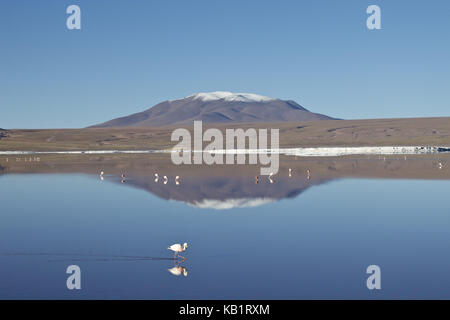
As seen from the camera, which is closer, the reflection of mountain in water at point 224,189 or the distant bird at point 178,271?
the distant bird at point 178,271

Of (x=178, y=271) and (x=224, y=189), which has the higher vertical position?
(x=224, y=189)

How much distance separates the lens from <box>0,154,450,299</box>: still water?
51.6 feet

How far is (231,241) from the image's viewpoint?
71.4 ft

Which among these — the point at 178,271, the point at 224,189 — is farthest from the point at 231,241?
the point at 224,189

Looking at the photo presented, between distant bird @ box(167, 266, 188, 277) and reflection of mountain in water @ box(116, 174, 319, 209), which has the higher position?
reflection of mountain in water @ box(116, 174, 319, 209)

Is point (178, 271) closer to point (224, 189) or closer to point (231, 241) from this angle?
point (231, 241)

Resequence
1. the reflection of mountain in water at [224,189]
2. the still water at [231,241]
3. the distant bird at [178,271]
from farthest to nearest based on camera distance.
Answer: the reflection of mountain in water at [224,189], the distant bird at [178,271], the still water at [231,241]

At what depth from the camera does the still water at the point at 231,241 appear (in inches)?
619

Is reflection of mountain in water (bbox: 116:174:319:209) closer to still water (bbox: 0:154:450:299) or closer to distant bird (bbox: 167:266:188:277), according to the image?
still water (bbox: 0:154:450:299)

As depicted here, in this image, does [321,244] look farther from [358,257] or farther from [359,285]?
[359,285]

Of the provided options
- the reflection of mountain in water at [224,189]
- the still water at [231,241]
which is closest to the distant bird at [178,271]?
the still water at [231,241]

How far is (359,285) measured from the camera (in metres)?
15.6

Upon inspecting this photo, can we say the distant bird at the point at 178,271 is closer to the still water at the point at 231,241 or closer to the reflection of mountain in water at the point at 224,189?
the still water at the point at 231,241

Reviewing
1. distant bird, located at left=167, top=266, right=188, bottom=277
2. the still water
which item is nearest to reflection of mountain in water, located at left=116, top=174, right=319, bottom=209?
the still water
